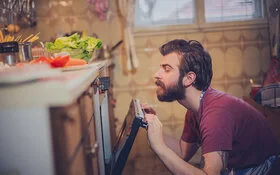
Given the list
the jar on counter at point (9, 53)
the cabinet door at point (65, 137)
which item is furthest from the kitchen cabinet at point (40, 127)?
the jar on counter at point (9, 53)

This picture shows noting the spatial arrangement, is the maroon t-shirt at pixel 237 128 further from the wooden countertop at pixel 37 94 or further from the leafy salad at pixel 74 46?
the wooden countertop at pixel 37 94

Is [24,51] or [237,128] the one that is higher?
[24,51]

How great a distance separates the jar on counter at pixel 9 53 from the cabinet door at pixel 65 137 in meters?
0.82

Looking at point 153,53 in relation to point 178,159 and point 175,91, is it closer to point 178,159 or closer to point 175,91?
point 175,91

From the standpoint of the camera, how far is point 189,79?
1592 mm

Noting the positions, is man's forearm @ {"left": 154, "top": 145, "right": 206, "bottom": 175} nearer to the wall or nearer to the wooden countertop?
the wooden countertop

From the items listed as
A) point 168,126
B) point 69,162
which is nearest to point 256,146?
point 69,162

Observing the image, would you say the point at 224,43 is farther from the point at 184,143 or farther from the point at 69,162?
the point at 69,162

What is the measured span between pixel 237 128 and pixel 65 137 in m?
0.93

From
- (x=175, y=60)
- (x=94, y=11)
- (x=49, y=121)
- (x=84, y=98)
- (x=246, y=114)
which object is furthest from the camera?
(x=94, y=11)

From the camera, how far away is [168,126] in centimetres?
306

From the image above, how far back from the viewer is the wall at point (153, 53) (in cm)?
294

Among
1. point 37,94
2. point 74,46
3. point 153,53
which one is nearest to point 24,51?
point 74,46

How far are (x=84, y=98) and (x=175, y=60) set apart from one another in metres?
0.76
